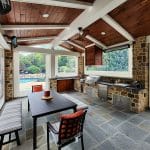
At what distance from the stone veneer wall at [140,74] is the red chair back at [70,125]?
260cm

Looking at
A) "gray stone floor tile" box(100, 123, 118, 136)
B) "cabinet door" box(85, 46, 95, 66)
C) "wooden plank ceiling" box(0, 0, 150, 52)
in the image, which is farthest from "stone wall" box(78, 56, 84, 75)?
"gray stone floor tile" box(100, 123, 118, 136)

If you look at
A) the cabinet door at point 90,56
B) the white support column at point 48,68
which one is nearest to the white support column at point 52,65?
the white support column at point 48,68

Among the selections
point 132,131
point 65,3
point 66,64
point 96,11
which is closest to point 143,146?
point 132,131

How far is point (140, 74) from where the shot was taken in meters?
4.00

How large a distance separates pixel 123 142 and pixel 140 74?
2466mm

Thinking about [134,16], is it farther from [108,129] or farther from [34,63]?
[34,63]

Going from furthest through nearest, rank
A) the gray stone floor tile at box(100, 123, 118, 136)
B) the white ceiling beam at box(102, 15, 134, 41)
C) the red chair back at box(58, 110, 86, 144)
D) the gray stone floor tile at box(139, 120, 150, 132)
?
1. the white ceiling beam at box(102, 15, 134, 41)
2. the gray stone floor tile at box(139, 120, 150, 132)
3. the gray stone floor tile at box(100, 123, 118, 136)
4. the red chair back at box(58, 110, 86, 144)

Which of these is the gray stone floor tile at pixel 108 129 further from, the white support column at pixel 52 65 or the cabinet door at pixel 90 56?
the white support column at pixel 52 65

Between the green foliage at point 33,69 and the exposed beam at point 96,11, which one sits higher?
the exposed beam at point 96,11

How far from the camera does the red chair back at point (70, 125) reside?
5.44ft

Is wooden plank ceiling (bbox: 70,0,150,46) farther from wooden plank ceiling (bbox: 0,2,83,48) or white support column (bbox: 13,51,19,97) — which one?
white support column (bbox: 13,51,19,97)

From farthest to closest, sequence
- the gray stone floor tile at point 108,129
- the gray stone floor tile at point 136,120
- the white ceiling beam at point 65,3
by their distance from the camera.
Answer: the gray stone floor tile at point 136,120
the gray stone floor tile at point 108,129
the white ceiling beam at point 65,3

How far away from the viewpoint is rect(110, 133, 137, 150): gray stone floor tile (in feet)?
7.07

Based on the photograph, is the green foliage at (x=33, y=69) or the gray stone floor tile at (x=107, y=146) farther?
the green foliage at (x=33, y=69)
